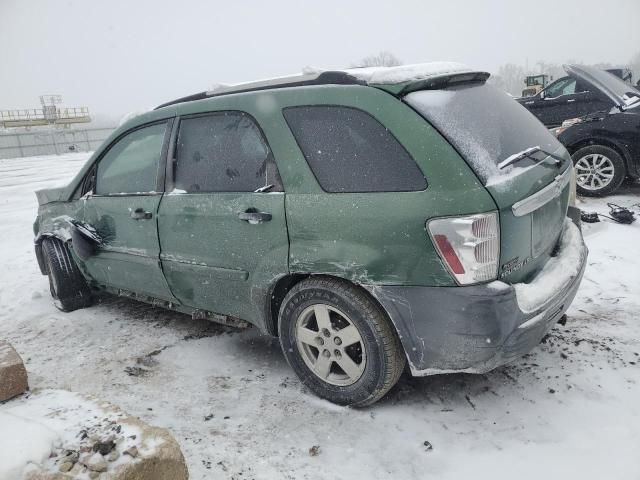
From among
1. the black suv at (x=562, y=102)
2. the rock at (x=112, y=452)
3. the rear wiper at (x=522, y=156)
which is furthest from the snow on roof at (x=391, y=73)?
the black suv at (x=562, y=102)

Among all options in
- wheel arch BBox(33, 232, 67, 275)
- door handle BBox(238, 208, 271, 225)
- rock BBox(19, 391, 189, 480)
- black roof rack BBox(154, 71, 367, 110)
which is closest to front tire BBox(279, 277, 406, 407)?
door handle BBox(238, 208, 271, 225)

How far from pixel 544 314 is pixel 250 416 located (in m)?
1.62

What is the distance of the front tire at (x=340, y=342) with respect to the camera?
233 cm

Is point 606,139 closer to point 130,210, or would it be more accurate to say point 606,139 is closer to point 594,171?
point 594,171

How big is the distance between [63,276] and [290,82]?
2.92 m

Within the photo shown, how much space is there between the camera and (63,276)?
4.19m

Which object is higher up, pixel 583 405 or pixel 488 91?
pixel 488 91

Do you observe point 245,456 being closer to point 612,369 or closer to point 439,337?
point 439,337

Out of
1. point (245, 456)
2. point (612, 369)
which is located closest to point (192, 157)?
point (245, 456)

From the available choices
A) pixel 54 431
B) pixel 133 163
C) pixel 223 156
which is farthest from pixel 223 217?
pixel 54 431

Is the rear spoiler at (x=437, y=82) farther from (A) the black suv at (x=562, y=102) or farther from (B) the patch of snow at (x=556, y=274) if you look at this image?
(A) the black suv at (x=562, y=102)

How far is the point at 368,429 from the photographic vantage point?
2400 mm

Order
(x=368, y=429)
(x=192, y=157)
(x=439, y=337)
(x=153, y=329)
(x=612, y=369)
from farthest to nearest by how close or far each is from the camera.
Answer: (x=153, y=329) < (x=192, y=157) < (x=612, y=369) < (x=368, y=429) < (x=439, y=337)

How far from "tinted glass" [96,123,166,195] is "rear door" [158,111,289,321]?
0.25 meters
